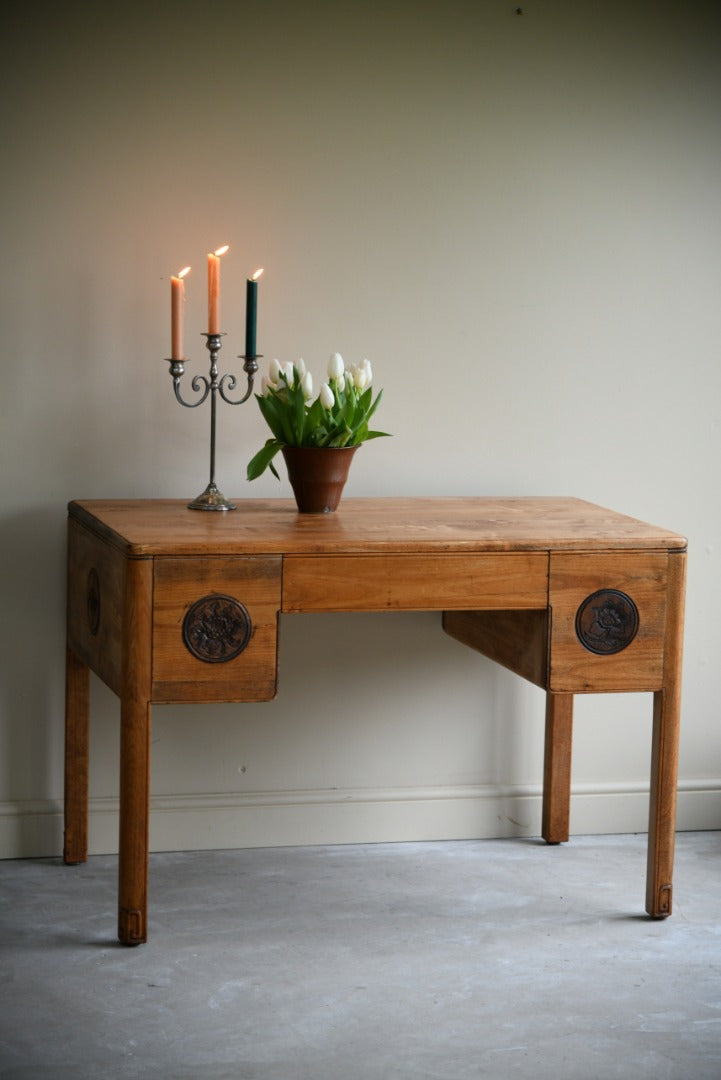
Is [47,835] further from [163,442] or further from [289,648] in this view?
[163,442]

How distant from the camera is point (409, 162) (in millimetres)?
2855

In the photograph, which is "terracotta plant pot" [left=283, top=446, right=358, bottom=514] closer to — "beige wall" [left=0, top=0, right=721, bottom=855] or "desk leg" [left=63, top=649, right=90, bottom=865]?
"beige wall" [left=0, top=0, right=721, bottom=855]

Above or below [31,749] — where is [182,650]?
above

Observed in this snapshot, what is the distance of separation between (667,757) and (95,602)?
1.05 meters

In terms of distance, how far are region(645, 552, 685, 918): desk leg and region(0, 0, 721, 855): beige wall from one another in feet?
1.69

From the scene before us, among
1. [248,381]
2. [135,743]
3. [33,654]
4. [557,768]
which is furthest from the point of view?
[557,768]

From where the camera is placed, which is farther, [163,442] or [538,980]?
[163,442]

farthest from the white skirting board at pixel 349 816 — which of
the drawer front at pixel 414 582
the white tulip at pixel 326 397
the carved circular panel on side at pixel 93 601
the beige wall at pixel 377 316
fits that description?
the white tulip at pixel 326 397

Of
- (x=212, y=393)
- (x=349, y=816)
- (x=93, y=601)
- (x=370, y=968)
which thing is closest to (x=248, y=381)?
(x=212, y=393)

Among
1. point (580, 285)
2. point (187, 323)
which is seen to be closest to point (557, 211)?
point (580, 285)

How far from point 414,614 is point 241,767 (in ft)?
1.57

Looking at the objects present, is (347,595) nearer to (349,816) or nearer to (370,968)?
(370,968)

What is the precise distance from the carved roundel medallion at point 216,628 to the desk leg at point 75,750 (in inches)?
20.5

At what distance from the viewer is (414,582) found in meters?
2.37
